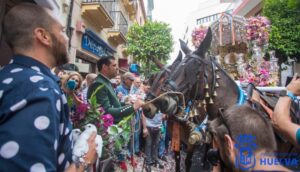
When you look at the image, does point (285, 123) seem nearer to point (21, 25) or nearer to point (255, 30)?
point (21, 25)

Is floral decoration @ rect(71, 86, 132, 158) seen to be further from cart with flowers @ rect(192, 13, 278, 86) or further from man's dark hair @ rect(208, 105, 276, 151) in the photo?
cart with flowers @ rect(192, 13, 278, 86)

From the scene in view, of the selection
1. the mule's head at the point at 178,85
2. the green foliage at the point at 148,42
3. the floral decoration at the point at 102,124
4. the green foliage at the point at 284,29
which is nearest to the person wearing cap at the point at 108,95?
the mule's head at the point at 178,85

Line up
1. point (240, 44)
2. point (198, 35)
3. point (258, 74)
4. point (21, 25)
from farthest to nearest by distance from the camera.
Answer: point (198, 35)
point (240, 44)
point (258, 74)
point (21, 25)

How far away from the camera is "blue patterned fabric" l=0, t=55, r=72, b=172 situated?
1.08 m

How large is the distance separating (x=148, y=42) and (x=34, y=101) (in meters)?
25.0

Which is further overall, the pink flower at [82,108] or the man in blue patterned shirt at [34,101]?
the pink flower at [82,108]

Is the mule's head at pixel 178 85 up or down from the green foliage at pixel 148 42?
down

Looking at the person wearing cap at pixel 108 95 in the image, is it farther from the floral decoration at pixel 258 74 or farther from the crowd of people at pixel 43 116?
the floral decoration at pixel 258 74

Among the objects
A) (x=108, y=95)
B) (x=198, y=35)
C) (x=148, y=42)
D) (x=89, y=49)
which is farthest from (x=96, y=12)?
(x=148, y=42)

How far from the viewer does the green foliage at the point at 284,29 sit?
14.7 metres

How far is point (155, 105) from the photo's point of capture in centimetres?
345

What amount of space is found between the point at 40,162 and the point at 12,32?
0.71m

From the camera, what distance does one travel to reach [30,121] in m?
1.11

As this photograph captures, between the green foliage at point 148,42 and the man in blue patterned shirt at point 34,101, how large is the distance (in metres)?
23.9
